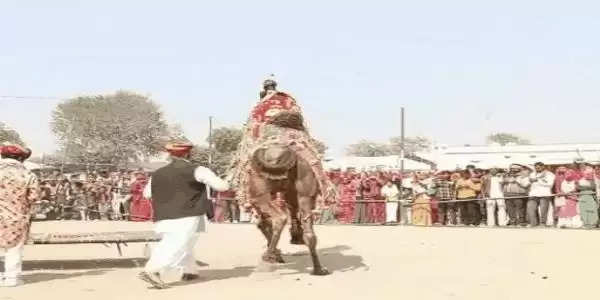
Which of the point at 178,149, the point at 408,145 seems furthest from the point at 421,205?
the point at 408,145

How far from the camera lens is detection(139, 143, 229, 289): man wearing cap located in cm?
827

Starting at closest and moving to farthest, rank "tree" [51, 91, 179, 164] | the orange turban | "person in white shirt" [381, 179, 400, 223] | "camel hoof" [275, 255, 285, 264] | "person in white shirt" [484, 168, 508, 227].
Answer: the orange turban, "camel hoof" [275, 255, 285, 264], "person in white shirt" [484, 168, 508, 227], "person in white shirt" [381, 179, 400, 223], "tree" [51, 91, 179, 164]

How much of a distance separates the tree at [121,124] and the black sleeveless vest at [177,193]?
36378 millimetres

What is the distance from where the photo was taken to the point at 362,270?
368 inches

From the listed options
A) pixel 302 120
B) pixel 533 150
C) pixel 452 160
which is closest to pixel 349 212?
pixel 302 120

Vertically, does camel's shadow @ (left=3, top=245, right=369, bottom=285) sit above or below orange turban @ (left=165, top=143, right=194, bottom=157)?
below

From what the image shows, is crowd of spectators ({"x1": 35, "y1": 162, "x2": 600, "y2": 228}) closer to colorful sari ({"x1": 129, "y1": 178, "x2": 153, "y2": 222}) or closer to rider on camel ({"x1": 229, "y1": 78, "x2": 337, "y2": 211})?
colorful sari ({"x1": 129, "y1": 178, "x2": 153, "y2": 222})

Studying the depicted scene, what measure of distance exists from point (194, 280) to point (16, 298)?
1938 millimetres

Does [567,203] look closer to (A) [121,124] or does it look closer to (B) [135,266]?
(B) [135,266]

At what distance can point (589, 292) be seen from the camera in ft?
24.1

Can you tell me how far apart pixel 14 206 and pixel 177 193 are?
1730mm

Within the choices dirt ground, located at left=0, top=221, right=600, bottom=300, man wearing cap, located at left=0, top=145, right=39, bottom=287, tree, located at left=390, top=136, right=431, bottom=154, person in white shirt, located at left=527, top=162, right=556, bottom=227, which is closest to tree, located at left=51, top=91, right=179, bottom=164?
tree, located at left=390, top=136, right=431, bottom=154

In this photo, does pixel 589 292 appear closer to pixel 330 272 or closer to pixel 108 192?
pixel 330 272

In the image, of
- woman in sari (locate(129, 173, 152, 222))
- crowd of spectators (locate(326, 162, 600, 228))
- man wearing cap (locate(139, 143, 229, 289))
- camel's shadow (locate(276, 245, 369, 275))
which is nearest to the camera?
man wearing cap (locate(139, 143, 229, 289))
